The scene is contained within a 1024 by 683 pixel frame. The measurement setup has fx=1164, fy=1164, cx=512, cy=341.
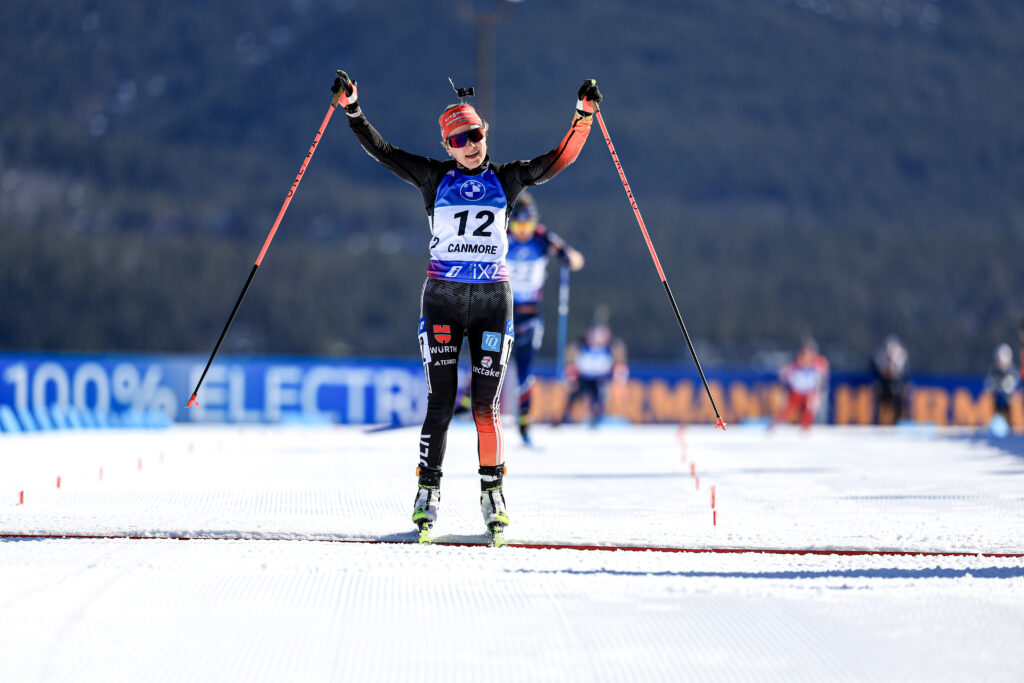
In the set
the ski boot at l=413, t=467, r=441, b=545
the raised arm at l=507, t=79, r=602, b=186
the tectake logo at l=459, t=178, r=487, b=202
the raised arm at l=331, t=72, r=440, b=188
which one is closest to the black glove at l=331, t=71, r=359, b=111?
the raised arm at l=331, t=72, r=440, b=188

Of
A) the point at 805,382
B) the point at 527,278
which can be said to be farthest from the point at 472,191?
the point at 805,382

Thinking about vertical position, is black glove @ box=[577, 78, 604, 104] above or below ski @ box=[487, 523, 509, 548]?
above

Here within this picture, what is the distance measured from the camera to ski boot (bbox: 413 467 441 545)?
14.4ft

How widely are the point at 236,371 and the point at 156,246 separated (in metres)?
31.7

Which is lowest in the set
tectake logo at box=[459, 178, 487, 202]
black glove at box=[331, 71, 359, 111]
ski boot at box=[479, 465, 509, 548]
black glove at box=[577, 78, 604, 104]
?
ski boot at box=[479, 465, 509, 548]

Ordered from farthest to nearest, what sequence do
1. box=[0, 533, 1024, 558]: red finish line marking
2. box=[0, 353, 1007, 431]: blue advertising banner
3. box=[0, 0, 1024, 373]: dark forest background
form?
box=[0, 0, 1024, 373]: dark forest background
box=[0, 353, 1007, 431]: blue advertising banner
box=[0, 533, 1024, 558]: red finish line marking

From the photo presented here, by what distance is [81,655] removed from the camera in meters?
2.66

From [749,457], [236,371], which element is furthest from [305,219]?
[749,457]

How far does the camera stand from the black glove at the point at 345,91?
15.2 feet

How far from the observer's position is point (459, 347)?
465 centimetres

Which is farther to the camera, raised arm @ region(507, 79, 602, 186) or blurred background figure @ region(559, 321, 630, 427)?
blurred background figure @ region(559, 321, 630, 427)

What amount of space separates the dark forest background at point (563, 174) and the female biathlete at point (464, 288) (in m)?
19.7

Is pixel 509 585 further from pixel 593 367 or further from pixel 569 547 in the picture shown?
pixel 593 367

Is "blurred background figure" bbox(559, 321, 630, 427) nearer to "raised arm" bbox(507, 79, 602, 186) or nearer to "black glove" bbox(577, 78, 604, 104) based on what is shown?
"raised arm" bbox(507, 79, 602, 186)
